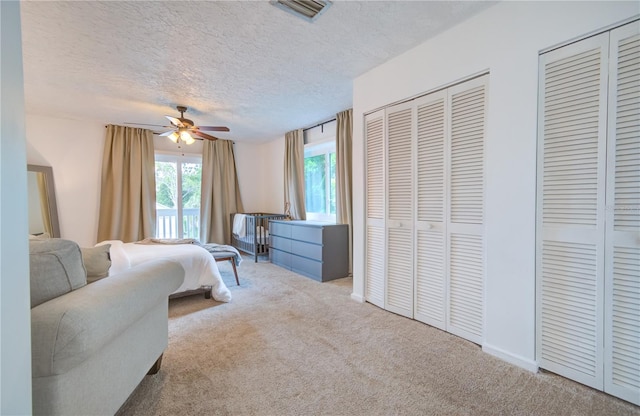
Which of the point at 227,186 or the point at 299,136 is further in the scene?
the point at 227,186

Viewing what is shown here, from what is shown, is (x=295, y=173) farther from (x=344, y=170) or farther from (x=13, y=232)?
(x=13, y=232)

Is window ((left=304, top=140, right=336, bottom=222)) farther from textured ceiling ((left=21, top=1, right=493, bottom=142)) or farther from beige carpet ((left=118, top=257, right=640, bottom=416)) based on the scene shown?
beige carpet ((left=118, top=257, right=640, bottom=416))

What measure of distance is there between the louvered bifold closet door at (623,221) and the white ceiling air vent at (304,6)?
165 centimetres

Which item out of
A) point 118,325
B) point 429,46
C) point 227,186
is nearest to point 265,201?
point 227,186

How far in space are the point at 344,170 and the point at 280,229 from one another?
1466mm

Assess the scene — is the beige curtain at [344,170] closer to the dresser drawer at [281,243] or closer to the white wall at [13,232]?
the dresser drawer at [281,243]

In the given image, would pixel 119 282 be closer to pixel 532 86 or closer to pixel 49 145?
pixel 532 86

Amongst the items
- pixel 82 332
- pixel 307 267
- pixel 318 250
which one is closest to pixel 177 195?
pixel 307 267

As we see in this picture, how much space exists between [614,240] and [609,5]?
1.25 m

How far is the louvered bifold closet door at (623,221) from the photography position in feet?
4.78

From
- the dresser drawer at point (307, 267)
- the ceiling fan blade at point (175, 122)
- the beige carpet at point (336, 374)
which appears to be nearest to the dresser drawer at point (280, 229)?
the dresser drawer at point (307, 267)

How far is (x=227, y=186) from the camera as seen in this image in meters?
5.80

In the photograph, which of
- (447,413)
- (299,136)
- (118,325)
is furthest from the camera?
(299,136)

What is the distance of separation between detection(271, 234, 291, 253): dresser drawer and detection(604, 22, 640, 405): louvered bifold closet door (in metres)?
3.52
